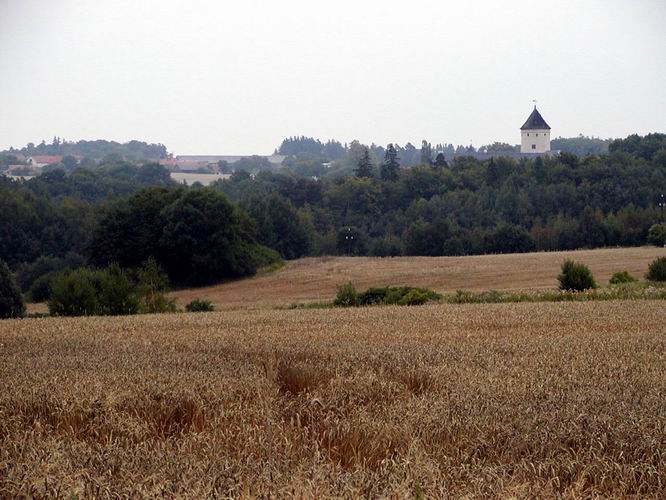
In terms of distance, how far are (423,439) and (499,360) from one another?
4.81 m

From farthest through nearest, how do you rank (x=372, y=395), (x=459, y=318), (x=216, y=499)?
(x=459, y=318) → (x=372, y=395) → (x=216, y=499)

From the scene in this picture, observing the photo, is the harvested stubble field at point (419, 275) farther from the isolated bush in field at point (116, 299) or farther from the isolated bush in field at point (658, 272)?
the isolated bush in field at point (116, 299)

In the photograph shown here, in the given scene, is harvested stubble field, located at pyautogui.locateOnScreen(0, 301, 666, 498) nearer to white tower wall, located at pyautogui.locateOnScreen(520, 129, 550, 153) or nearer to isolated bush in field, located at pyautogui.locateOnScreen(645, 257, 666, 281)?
isolated bush in field, located at pyautogui.locateOnScreen(645, 257, 666, 281)

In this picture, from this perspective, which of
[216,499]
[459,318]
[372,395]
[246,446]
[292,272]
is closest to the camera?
[216,499]

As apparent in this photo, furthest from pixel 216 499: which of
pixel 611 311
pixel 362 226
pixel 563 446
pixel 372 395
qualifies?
pixel 362 226

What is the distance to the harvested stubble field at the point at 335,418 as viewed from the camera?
5750 mm

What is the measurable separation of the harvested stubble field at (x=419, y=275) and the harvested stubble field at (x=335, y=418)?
34436 millimetres

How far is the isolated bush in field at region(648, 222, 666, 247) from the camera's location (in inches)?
2783

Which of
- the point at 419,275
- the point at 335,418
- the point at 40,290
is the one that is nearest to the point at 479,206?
the point at 419,275

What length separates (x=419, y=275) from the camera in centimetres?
5691

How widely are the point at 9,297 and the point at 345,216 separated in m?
73.8

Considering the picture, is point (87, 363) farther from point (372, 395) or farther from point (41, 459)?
point (41, 459)

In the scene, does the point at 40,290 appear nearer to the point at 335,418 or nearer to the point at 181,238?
the point at 181,238

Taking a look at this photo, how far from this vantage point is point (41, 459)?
240 inches
